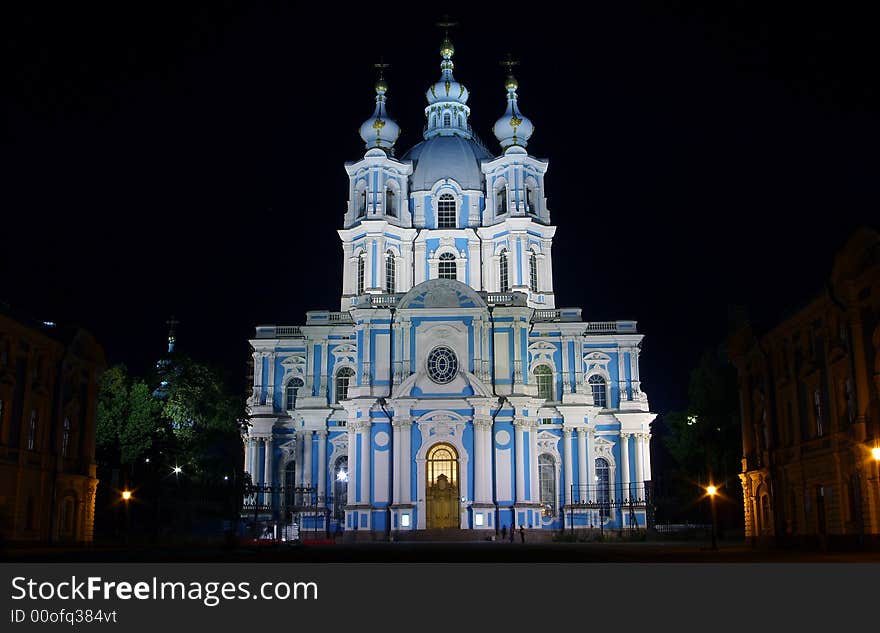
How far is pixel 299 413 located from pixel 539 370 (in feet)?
44.4

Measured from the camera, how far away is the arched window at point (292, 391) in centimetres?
5616

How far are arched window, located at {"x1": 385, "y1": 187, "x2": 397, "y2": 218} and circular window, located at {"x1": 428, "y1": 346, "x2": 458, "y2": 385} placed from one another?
12765 mm

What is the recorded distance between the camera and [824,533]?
93.1ft

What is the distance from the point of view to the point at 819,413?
98.6 ft

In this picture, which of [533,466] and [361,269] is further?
[361,269]

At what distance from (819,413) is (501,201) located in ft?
106

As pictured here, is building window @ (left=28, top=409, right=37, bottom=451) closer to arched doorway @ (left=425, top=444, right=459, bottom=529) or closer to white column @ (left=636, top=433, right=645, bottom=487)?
arched doorway @ (left=425, top=444, right=459, bottom=529)

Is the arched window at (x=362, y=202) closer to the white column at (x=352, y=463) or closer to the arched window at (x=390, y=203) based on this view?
the arched window at (x=390, y=203)

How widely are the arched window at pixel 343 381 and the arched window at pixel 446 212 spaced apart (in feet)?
35.9

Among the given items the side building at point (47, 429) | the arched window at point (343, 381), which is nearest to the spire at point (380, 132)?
the arched window at point (343, 381)

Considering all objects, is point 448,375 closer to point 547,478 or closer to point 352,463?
point 352,463

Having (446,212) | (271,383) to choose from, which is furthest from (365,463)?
(446,212)

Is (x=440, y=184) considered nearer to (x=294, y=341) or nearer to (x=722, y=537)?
(x=294, y=341)

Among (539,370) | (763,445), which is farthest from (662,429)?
(763,445)
